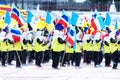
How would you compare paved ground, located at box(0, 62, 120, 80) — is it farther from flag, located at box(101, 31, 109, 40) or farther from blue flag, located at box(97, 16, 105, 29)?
blue flag, located at box(97, 16, 105, 29)

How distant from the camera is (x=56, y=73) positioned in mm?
22750

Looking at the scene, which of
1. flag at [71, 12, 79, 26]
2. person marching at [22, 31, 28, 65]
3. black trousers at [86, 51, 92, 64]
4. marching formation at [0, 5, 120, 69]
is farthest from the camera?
black trousers at [86, 51, 92, 64]

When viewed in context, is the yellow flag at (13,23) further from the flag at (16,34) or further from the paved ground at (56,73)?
the paved ground at (56,73)

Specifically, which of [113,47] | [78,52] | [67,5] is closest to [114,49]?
[113,47]

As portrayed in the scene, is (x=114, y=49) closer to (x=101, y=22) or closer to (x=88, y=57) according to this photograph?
(x=101, y=22)

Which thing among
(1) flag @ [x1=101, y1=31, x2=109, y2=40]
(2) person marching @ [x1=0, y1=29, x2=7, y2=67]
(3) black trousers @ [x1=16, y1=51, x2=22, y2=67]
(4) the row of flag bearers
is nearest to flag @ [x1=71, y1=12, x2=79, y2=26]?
(4) the row of flag bearers

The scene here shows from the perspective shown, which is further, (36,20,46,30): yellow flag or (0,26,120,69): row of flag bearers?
A: (36,20,46,30): yellow flag

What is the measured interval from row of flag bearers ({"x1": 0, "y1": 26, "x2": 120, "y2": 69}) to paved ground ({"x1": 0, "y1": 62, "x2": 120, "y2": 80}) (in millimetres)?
534

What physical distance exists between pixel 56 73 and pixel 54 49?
7.56 ft

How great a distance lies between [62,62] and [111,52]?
2.17 meters

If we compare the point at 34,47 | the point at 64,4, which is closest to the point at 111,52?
the point at 34,47

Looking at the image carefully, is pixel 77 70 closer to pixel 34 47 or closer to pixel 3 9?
pixel 34 47

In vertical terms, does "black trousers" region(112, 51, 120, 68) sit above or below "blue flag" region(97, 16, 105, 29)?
below

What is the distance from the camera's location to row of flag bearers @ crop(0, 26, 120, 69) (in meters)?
25.1
